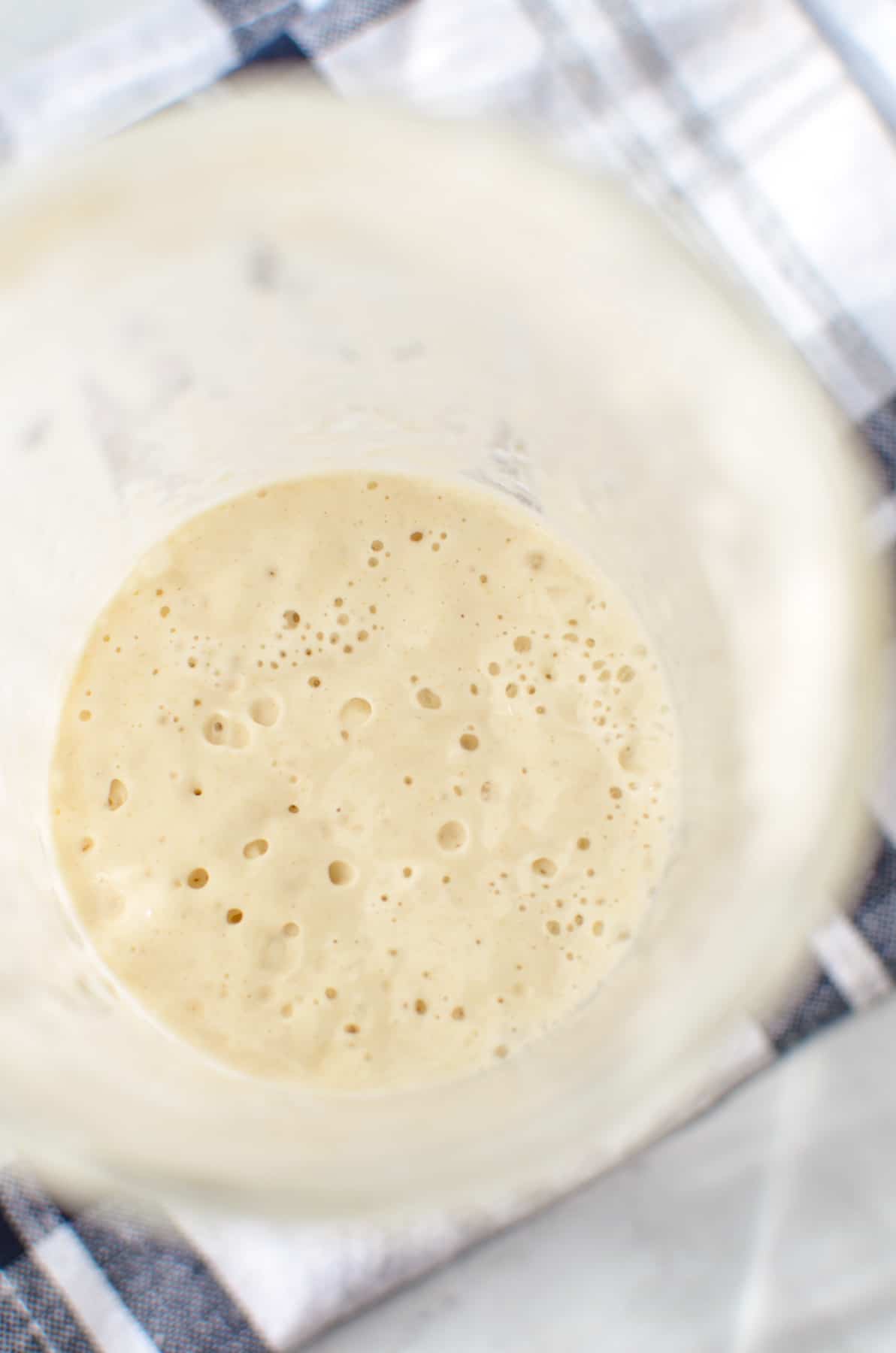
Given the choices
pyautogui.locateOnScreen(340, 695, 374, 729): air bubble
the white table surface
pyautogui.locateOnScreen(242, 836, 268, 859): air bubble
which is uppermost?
pyautogui.locateOnScreen(340, 695, 374, 729): air bubble

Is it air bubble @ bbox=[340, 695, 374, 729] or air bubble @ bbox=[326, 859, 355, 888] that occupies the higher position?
air bubble @ bbox=[340, 695, 374, 729]

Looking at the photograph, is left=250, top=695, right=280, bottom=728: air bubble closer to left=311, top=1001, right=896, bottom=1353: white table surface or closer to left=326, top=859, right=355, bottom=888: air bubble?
left=326, top=859, right=355, bottom=888: air bubble

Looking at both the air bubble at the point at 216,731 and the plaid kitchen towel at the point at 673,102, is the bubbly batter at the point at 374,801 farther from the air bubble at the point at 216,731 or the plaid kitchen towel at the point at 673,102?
the plaid kitchen towel at the point at 673,102

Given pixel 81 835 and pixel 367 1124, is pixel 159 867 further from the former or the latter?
pixel 367 1124

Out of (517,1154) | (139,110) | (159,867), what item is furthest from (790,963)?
(139,110)

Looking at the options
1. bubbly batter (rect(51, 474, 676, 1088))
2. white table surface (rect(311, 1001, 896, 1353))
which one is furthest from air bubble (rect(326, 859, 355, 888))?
white table surface (rect(311, 1001, 896, 1353))

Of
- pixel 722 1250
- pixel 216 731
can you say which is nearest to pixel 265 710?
pixel 216 731

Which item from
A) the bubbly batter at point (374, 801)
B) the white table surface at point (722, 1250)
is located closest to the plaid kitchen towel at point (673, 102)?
the white table surface at point (722, 1250)
